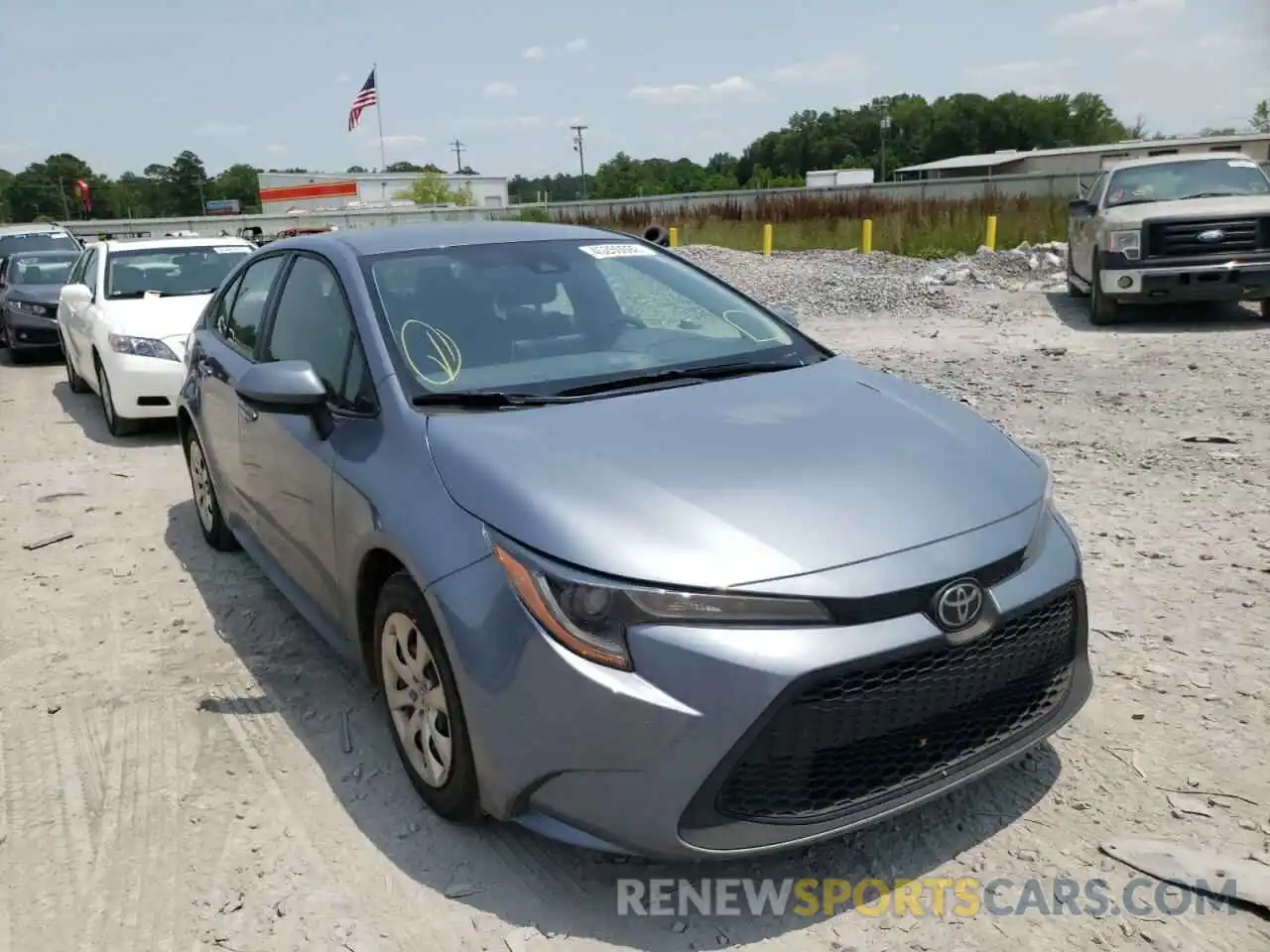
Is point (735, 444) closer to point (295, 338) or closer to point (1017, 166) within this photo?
point (295, 338)

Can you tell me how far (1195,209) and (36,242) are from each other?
55.0ft

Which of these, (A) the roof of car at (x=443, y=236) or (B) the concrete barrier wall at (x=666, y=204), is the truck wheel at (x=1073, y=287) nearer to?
(B) the concrete barrier wall at (x=666, y=204)

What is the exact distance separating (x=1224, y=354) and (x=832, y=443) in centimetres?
834

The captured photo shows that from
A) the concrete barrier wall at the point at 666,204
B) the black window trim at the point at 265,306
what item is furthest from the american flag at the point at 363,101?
the black window trim at the point at 265,306

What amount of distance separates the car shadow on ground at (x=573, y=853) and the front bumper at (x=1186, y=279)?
9499 mm

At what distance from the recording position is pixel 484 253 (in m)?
3.98

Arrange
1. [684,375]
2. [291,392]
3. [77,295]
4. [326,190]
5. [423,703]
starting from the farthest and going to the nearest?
[326,190]
[77,295]
[684,375]
[291,392]
[423,703]

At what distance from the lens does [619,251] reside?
4.32 m

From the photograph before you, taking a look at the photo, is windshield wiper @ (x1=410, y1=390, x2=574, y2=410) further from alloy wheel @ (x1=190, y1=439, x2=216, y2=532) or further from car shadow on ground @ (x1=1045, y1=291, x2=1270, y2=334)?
car shadow on ground @ (x1=1045, y1=291, x2=1270, y2=334)

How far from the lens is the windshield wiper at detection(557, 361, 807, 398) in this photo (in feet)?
11.0

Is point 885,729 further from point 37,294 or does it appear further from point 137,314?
point 37,294

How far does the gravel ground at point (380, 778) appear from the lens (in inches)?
105

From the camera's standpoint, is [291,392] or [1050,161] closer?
[291,392]

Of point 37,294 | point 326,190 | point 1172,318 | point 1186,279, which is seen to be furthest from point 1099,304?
point 326,190
